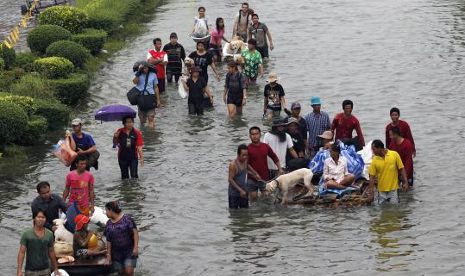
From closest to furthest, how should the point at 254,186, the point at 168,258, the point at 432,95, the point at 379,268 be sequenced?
the point at 379,268, the point at 168,258, the point at 254,186, the point at 432,95

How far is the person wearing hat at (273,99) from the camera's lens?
24984 millimetres

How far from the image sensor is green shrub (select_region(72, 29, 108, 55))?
33.7 metres

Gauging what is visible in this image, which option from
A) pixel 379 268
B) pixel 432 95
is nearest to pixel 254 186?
pixel 379 268

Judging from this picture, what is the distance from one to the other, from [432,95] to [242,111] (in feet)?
16.1

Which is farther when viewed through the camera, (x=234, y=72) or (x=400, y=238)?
(x=234, y=72)

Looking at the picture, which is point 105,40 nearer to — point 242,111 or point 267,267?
point 242,111

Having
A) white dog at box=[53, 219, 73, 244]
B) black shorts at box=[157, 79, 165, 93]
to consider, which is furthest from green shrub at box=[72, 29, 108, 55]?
white dog at box=[53, 219, 73, 244]

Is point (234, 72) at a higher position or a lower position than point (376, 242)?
higher

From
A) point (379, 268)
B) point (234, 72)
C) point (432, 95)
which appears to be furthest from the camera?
point (432, 95)

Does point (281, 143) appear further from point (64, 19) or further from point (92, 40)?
point (64, 19)

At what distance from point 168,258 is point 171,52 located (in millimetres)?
12146

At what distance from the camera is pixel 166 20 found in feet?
134

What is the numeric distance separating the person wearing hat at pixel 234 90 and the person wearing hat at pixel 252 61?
7.27ft

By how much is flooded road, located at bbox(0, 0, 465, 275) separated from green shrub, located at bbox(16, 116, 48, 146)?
487 millimetres
